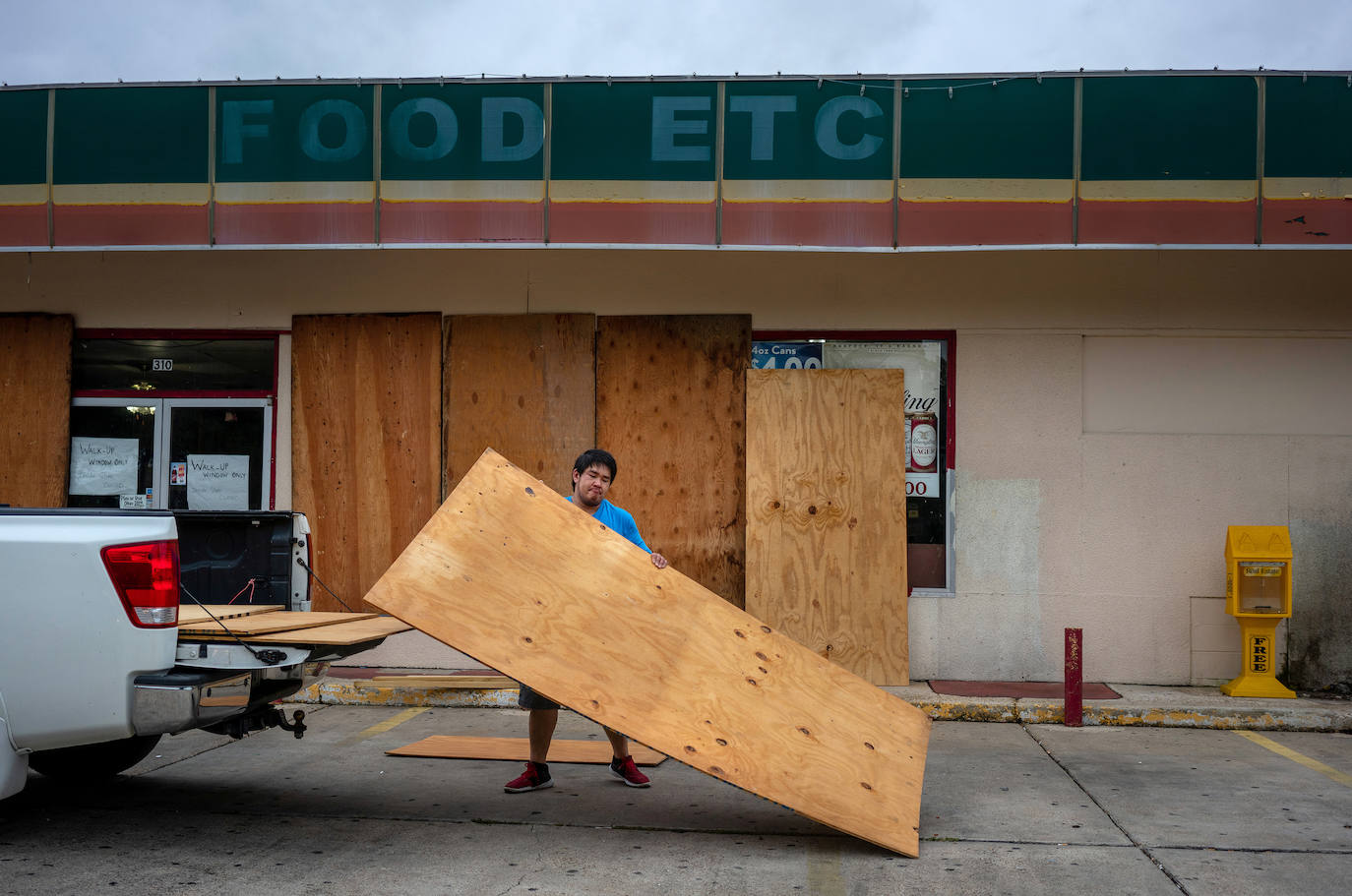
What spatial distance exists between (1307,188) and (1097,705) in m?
4.32

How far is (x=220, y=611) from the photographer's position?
581 cm

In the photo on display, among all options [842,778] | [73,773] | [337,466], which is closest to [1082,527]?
[842,778]

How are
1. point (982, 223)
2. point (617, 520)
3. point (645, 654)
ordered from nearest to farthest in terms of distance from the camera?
point (645, 654) < point (617, 520) < point (982, 223)

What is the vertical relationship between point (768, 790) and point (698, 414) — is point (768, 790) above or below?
below

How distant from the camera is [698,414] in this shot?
32.1 feet

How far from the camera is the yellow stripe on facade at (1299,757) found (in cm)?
678

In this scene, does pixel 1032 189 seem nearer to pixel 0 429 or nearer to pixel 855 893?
pixel 855 893

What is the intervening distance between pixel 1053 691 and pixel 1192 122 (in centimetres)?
468

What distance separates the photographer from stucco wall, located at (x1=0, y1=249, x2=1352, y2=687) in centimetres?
941

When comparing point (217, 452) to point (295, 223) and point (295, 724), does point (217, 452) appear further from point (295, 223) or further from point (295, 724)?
point (295, 724)

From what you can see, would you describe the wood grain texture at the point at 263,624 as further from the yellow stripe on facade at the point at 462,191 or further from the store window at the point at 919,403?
the store window at the point at 919,403

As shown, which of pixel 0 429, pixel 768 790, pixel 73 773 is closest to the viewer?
pixel 768 790

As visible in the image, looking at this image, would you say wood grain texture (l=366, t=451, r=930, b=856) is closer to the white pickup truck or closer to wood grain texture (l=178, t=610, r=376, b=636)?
wood grain texture (l=178, t=610, r=376, b=636)

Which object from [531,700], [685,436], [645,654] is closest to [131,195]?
[685,436]
